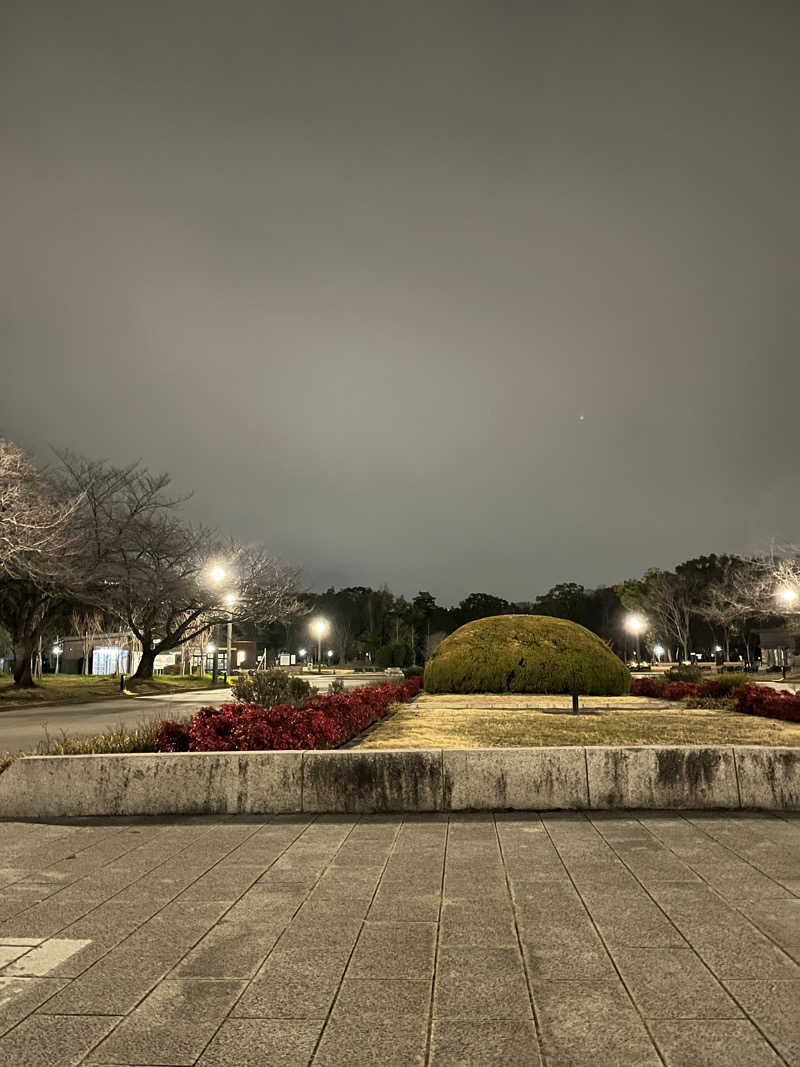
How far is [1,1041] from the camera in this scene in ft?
9.57

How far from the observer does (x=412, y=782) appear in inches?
287

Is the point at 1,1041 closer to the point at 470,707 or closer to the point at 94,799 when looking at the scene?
the point at 94,799

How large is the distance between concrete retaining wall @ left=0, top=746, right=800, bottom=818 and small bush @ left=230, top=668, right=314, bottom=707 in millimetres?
5148

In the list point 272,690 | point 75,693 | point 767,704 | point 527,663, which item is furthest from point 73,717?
point 767,704

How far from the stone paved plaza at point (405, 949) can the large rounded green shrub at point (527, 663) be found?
16.9m

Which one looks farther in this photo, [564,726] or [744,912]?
[564,726]

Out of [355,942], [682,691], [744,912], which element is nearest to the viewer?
[355,942]

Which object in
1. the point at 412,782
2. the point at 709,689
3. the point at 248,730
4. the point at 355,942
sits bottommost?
the point at 355,942

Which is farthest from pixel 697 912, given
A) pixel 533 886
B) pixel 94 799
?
pixel 94 799

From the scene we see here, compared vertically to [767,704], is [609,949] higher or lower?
lower

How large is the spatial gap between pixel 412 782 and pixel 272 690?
606 cm

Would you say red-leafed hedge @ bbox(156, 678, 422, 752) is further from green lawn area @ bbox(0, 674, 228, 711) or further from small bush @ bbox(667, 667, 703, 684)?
green lawn area @ bbox(0, 674, 228, 711)

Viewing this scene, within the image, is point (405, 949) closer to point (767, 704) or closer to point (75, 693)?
point (767, 704)

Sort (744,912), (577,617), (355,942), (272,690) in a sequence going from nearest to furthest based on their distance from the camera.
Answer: (355,942)
(744,912)
(272,690)
(577,617)
